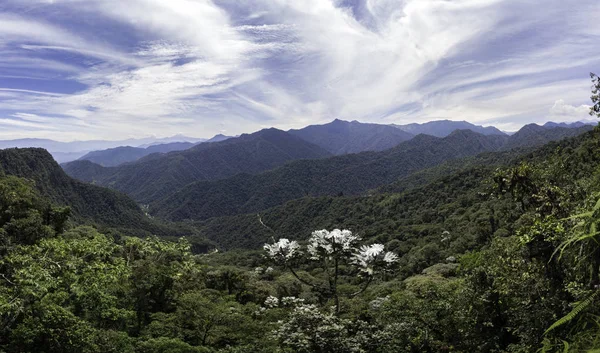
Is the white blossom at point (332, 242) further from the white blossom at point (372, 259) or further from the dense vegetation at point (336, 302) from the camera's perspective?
the white blossom at point (372, 259)

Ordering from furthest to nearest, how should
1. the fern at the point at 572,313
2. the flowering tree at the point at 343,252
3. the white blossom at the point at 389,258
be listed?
the flowering tree at the point at 343,252 → the white blossom at the point at 389,258 → the fern at the point at 572,313

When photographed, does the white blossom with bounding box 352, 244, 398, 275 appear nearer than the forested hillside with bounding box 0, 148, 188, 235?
Yes

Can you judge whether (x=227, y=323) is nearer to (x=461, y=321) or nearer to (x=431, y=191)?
(x=461, y=321)

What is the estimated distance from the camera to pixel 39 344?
10086 mm

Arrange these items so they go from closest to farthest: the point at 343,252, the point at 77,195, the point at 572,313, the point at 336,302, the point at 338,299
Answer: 1. the point at 572,313
2. the point at 343,252
3. the point at 336,302
4. the point at 338,299
5. the point at 77,195

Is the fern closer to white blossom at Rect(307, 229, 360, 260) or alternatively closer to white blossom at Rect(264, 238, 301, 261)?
white blossom at Rect(307, 229, 360, 260)

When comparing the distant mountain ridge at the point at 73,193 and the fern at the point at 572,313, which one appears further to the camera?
the distant mountain ridge at the point at 73,193

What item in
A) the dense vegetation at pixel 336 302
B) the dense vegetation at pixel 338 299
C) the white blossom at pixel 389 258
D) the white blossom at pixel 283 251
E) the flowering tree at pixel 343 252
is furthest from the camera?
the white blossom at pixel 283 251

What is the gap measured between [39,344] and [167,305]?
7.20 metres

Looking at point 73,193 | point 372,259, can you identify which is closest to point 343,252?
point 372,259

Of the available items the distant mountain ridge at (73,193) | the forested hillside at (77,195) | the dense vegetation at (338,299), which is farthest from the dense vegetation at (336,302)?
the distant mountain ridge at (73,193)

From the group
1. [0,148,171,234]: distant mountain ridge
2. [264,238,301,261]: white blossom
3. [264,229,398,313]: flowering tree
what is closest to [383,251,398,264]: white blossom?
[264,229,398,313]: flowering tree

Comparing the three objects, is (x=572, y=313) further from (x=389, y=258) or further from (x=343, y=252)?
(x=343, y=252)

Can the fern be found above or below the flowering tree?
above
